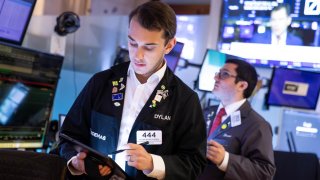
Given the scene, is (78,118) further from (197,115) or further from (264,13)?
(264,13)

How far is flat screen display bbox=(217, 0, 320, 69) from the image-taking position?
3.52m

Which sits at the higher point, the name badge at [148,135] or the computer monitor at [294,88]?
the computer monitor at [294,88]

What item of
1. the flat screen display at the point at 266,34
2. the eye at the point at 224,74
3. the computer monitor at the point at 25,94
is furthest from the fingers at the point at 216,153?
the flat screen display at the point at 266,34

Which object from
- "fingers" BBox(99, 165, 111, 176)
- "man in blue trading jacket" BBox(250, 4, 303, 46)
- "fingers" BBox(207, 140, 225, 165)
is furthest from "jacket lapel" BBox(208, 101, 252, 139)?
"man in blue trading jacket" BBox(250, 4, 303, 46)

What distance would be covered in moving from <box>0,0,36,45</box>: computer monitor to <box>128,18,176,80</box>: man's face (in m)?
1.30

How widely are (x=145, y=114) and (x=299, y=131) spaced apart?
2333 mm

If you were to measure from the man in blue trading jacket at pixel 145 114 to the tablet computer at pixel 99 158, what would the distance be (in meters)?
0.02

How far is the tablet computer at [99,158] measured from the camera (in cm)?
122

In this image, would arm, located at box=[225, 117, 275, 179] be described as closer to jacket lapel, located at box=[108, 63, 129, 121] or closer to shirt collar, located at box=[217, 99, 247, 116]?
shirt collar, located at box=[217, 99, 247, 116]

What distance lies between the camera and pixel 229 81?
257 cm

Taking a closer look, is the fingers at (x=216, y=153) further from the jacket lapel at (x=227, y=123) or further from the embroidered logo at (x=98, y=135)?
the embroidered logo at (x=98, y=135)

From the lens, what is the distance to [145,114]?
4.67 ft

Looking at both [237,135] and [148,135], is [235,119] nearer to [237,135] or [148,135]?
[237,135]

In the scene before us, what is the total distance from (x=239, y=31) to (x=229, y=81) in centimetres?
135
